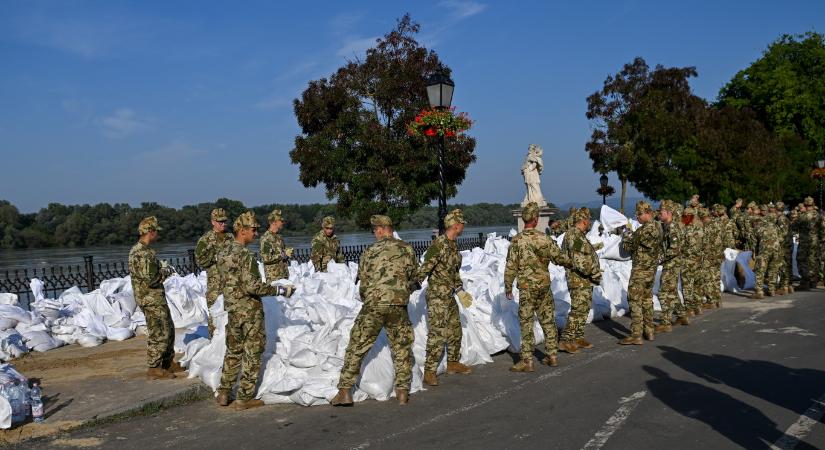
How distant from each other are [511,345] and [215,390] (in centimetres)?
→ 394

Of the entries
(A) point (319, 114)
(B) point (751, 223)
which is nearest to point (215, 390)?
(B) point (751, 223)

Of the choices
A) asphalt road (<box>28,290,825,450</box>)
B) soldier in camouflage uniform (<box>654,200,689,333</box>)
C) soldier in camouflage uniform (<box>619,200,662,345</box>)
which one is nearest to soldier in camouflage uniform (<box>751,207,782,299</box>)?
soldier in camouflage uniform (<box>654,200,689,333</box>)

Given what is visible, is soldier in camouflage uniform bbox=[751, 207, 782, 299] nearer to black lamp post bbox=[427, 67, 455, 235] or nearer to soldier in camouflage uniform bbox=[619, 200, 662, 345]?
soldier in camouflage uniform bbox=[619, 200, 662, 345]

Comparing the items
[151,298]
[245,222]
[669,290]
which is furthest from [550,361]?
[151,298]

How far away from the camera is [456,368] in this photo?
7.54 m

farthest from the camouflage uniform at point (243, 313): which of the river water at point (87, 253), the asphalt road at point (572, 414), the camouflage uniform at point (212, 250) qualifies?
the river water at point (87, 253)

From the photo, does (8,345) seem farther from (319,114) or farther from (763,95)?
(763,95)

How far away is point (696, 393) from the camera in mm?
6207

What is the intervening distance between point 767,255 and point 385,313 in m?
9.92

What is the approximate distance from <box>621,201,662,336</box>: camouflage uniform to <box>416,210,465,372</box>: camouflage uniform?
2.97 meters

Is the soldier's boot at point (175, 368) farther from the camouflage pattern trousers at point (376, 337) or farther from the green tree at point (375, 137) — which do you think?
the green tree at point (375, 137)

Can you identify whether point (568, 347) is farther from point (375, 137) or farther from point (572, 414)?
point (375, 137)

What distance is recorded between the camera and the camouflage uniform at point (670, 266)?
31.4 feet

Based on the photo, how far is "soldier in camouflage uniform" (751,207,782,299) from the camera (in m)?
12.8
